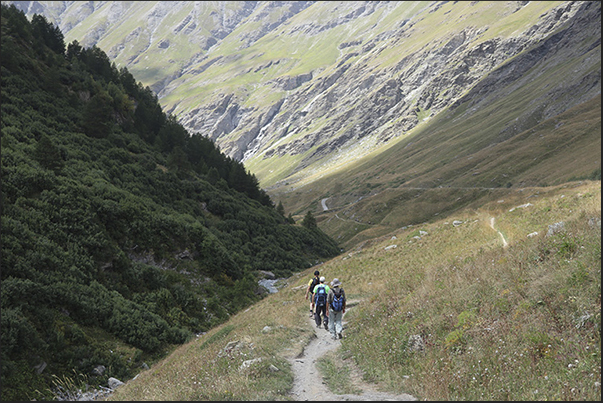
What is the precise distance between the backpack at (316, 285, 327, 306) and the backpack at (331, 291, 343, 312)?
1.15 m

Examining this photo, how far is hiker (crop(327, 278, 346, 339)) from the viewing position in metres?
13.6

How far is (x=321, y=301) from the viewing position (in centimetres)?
1530

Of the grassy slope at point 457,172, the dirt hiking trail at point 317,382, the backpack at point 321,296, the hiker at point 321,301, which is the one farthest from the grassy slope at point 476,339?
the grassy slope at point 457,172

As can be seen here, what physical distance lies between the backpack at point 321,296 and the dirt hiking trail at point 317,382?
5.09 feet

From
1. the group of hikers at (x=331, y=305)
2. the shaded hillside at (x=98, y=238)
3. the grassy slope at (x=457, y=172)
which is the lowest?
the grassy slope at (x=457, y=172)

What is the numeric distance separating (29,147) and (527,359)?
3770cm

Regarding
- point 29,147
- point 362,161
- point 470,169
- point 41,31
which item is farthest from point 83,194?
point 362,161

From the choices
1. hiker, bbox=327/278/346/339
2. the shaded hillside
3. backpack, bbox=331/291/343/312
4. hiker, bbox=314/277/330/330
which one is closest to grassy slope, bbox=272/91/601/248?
the shaded hillside

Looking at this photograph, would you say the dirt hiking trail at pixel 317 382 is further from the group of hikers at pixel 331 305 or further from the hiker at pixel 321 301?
the hiker at pixel 321 301

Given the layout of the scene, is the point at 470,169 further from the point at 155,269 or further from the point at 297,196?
the point at 155,269

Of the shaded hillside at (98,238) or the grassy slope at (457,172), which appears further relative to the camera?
the grassy slope at (457,172)

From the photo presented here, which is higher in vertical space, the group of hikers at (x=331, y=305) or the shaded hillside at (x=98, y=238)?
the shaded hillside at (x=98, y=238)

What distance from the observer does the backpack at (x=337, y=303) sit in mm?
13570

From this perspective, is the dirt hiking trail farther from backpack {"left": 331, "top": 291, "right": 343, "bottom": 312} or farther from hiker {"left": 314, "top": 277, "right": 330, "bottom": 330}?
backpack {"left": 331, "top": 291, "right": 343, "bottom": 312}
